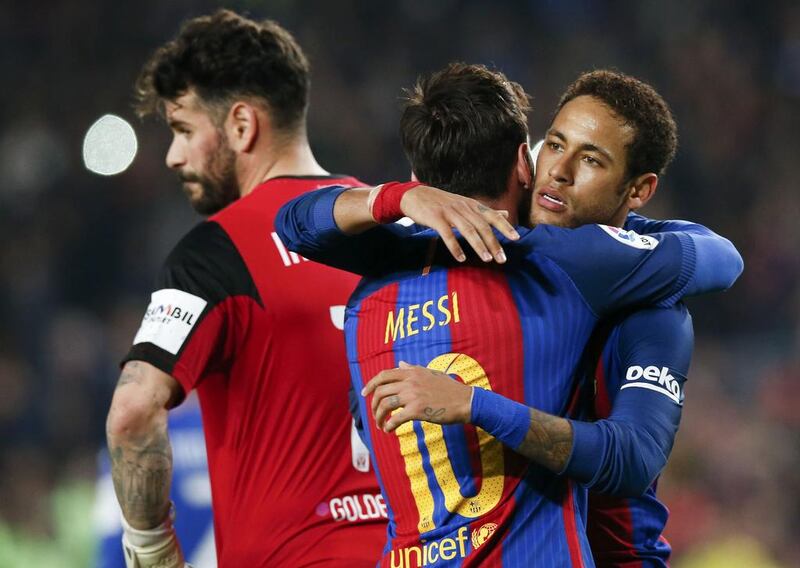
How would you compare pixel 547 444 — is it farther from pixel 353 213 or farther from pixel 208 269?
pixel 208 269

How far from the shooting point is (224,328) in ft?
10.6

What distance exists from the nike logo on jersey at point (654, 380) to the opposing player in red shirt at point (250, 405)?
108 cm

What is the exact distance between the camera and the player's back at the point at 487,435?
2471mm

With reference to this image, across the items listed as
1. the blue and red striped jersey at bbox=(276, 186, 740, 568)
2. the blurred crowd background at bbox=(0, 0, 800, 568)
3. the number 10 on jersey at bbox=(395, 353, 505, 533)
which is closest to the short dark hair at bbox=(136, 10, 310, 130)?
the blue and red striped jersey at bbox=(276, 186, 740, 568)

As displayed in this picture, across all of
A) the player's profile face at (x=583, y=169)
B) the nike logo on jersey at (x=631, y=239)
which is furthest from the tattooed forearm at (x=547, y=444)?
the player's profile face at (x=583, y=169)

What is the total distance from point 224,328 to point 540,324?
3.48 ft

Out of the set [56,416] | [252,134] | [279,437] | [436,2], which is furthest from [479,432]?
[436,2]

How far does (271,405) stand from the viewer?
3277 millimetres

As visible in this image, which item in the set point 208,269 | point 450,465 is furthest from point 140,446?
point 450,465

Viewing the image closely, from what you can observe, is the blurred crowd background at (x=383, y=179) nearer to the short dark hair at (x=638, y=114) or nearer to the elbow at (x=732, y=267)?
the elbow at (x=732, y=267)

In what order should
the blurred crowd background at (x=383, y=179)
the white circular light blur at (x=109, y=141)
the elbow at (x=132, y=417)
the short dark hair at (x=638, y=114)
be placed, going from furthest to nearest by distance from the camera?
1. the white circular light blur at (x=109, y=141)
2. the blurred crowd background at (x=383, y=179)
3. the elbow at (x=132, y=417)
4. the short dark hair at (x=638, y=114)

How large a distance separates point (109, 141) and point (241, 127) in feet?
26.9

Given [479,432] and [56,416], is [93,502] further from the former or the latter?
[479,432]

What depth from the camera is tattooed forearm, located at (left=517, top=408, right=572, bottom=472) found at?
2318 mm
